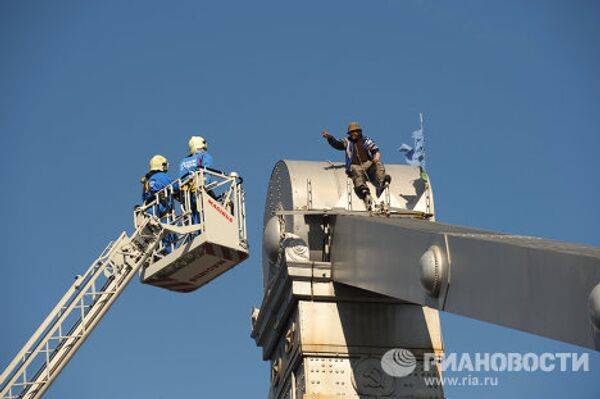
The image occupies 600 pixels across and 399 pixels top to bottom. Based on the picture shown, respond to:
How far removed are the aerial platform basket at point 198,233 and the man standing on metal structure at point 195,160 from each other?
4cm

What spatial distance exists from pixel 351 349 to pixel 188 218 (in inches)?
209

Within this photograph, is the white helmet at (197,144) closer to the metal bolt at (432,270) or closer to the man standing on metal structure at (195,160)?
the man standing on metal structure at (195,160)

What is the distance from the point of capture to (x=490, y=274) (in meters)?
16.0

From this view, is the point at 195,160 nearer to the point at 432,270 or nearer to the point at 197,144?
the point at 197,144

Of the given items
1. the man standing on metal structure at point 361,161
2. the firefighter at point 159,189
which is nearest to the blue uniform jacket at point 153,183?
the firefighter at point 159,189

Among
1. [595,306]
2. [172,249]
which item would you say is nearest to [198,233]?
[172,249]

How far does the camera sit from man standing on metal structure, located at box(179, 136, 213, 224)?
26.1m

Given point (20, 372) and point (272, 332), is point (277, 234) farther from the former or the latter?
point (20, 372)

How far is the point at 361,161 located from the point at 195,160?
176 inches

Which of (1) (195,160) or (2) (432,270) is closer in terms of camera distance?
(2) (432,270)

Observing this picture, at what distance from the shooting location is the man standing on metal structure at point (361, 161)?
2322 centimetres

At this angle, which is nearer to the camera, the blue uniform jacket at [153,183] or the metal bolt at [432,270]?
the metal bolt at [432,270]

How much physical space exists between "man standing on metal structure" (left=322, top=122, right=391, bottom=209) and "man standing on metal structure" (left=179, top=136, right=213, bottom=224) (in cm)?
354

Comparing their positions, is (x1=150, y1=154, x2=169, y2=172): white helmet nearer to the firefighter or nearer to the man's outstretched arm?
the firefighter
